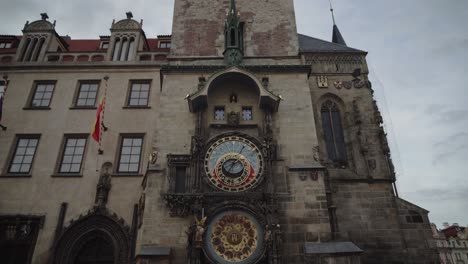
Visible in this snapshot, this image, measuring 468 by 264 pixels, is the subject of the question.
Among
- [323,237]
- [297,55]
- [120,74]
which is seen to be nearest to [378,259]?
[323,237]

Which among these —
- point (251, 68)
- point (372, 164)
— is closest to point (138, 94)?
point (251, 68)

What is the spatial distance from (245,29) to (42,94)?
10.6 meters

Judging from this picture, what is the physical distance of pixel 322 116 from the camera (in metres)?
14.9

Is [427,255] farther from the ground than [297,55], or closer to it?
closer to it

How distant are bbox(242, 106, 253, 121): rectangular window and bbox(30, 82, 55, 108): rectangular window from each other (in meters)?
9.97

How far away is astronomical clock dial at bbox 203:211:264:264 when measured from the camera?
30.8 ft

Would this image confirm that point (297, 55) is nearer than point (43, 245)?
No

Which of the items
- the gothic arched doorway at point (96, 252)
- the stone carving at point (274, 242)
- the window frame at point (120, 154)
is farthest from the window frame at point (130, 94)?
the stone carving at point (274, 242)

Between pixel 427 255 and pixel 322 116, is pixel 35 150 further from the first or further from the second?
pixel 427 255

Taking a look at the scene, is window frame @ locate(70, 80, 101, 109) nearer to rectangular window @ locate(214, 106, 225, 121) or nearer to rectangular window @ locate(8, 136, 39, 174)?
rectangular window @ locate(8, 136, 39, 174)

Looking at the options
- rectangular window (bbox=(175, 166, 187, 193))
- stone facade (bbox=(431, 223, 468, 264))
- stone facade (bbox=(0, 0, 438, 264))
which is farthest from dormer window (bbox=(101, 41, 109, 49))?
stone facade (bbox=(431, 223, 468, 264))

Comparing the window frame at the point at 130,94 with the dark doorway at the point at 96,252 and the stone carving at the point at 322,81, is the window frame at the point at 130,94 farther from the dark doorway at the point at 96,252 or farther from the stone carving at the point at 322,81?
the stone carving at the point at 322,81

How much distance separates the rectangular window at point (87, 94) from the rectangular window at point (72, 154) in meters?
1.87

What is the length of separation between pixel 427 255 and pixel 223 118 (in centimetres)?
931
